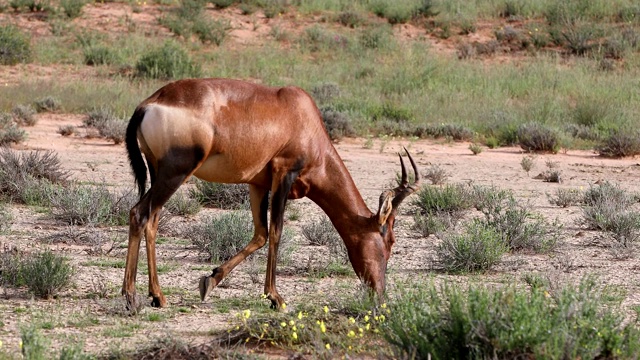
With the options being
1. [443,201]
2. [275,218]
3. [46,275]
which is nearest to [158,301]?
[46,275]

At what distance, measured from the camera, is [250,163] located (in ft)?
28.3

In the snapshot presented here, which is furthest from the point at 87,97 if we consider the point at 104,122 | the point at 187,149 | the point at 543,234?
the point at 187,149

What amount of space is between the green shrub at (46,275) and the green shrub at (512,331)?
3.46m

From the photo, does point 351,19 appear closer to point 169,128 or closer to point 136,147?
point 136,147

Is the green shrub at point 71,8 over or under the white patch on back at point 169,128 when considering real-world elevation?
under

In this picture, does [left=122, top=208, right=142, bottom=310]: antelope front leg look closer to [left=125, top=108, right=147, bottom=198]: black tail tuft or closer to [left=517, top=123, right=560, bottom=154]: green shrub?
[left=125, top=108, right=147, bottom=198]: black tail tuft

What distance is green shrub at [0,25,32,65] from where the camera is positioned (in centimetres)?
2619

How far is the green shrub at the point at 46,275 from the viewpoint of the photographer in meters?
8.69

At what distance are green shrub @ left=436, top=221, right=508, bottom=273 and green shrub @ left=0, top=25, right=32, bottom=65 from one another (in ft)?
59.4

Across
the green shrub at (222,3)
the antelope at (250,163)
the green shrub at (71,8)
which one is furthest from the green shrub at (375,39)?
the antelope at (250,163)

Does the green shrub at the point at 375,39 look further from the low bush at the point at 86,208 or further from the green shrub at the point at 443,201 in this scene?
the low bush at the point at 86,208

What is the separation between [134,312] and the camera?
8.17 m

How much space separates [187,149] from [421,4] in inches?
1093

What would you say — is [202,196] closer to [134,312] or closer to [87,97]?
[134,312]
